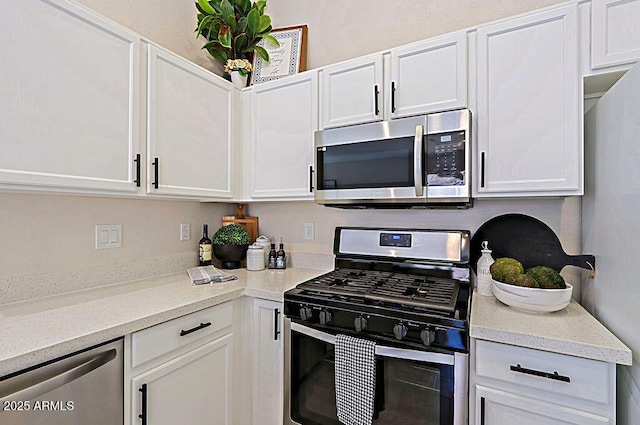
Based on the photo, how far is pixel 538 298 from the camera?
1299mm

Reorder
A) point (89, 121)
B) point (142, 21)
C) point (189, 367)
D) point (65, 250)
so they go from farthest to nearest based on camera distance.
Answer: point (142, 21), point (65, 250), point (189, 367), point (89, 121)

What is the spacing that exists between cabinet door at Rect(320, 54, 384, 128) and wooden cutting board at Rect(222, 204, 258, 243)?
0.97 metres

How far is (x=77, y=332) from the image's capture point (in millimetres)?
1087

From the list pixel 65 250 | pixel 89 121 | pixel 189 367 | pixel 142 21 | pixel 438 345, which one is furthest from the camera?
pixel 142 21

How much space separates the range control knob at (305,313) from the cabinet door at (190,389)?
0.44 metres

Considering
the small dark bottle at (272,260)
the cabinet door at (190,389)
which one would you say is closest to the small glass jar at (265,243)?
the small dark bottle at (272,260)

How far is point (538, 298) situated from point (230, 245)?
67.7 inches

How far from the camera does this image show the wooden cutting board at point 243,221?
2.41 meters

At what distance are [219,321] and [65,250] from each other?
796 mm

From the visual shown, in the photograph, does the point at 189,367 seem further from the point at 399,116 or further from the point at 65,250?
the point at 399,116

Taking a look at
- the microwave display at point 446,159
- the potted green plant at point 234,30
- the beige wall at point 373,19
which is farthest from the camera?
the potted green plant at point 234,30

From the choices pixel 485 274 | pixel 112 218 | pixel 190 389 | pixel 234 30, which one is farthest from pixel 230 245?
pixel 485 274

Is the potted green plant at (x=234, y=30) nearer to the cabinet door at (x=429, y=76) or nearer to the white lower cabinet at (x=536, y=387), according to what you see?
the cabinet door at (x=429, y=76)

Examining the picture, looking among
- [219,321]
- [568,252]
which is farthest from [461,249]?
[219,321]
